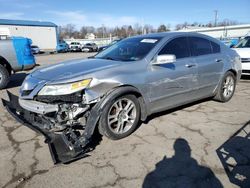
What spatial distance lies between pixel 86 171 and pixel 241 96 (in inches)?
200

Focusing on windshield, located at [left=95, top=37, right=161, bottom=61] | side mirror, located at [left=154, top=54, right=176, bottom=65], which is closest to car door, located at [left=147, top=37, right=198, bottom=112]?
side mirror, located at [left=154, top=54, right=176, bottom=65]

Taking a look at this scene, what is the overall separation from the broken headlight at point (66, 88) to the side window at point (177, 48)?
1602 millimetres

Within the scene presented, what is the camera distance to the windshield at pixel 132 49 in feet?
14.2

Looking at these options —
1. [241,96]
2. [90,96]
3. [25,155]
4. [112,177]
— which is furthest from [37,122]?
[241,96]

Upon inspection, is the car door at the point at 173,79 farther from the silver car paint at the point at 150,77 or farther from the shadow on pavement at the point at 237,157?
the shadow on pavement at the point at 237,157

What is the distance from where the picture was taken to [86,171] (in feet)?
10.1

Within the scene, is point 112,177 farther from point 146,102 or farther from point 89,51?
point 89,51

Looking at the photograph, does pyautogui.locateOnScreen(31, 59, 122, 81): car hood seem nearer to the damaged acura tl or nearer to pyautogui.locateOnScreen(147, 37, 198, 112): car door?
the damaged acura tl

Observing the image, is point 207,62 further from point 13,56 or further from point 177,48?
point 13,56

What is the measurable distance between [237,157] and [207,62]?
7.69 ft

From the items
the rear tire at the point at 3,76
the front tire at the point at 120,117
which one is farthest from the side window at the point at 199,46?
the rear tire at the point at 3,76

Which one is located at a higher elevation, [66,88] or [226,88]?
[66,88]

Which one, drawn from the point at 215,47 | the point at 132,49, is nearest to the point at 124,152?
the point at 132,49

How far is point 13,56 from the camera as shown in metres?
8.02
